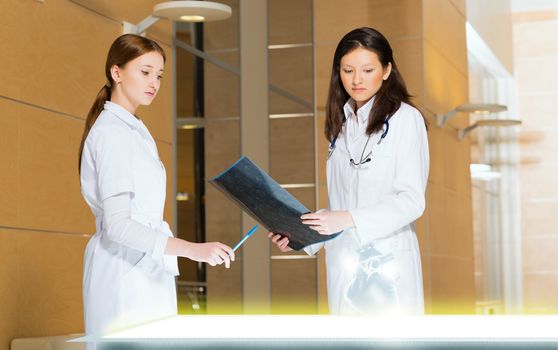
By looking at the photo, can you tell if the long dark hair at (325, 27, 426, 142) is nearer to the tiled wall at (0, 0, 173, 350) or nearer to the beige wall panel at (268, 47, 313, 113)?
the tiled wall at (0, 0, 173, 350)

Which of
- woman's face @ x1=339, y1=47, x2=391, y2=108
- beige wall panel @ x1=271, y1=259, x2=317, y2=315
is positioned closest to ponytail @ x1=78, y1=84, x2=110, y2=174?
woman's face @ x1=339, y1=47, x2=391, y2=108

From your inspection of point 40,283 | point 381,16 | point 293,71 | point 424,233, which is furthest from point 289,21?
point 40,283

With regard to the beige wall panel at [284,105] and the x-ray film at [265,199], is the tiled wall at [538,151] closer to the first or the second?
the beige wall panel at [284,105]

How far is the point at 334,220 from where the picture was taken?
8.68 feet

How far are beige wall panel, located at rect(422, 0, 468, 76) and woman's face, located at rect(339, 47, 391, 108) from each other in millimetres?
5754

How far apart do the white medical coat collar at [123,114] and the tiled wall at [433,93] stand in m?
5.39

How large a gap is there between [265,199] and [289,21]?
224 inches

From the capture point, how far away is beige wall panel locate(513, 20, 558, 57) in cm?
1067

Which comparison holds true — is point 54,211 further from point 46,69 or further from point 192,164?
point 192,164

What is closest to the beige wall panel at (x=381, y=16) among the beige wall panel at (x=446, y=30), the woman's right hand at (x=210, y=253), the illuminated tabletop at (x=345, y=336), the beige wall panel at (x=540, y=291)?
the beige wall panel at (x=446, y=30)

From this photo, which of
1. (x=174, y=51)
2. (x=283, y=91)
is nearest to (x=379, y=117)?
(x=174, y=51)

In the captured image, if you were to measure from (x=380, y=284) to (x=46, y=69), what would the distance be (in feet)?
7.16

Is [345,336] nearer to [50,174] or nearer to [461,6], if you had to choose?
[50,174]

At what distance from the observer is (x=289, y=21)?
26.4ft
